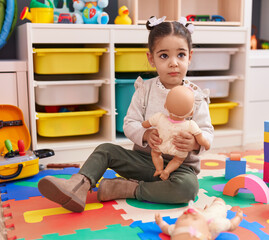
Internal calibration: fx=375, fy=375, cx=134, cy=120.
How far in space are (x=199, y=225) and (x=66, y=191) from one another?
1.33 ft

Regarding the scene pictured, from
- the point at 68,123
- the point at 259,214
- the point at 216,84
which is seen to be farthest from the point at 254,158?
the point at 68,123

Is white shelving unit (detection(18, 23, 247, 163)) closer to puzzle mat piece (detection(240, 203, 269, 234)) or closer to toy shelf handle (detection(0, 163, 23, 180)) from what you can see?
toy shelf handle (detection(0, 163, 23, 180))

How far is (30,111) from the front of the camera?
5.56ft

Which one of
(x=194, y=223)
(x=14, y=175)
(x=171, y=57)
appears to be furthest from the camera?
(x=14, y=175)

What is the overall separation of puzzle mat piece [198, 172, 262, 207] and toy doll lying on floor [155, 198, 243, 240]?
0.84ft

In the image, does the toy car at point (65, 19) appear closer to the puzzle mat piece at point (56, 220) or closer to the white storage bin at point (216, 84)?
the white storage bin at point (216, 84)

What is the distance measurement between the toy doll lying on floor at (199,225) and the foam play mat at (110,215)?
0.17 ft

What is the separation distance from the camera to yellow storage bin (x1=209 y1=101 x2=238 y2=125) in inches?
79.2

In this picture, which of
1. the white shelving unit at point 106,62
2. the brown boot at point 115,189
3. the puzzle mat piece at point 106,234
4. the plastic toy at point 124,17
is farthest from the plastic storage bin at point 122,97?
the puzzle mat piece at point 106,234

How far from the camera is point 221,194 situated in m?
1.30

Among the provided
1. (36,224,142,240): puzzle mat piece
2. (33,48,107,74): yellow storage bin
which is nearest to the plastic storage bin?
(33,48,107,74): yellow storage bin

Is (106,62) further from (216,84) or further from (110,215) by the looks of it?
(110,215)

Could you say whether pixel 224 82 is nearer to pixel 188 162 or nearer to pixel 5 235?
pixel 188 162

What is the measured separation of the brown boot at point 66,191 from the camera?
1060mm
